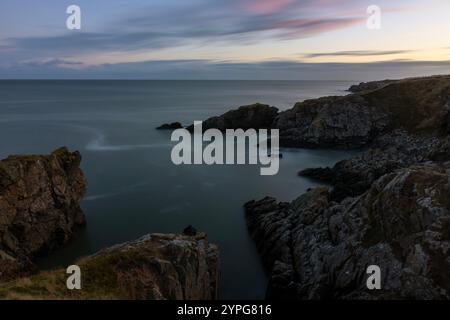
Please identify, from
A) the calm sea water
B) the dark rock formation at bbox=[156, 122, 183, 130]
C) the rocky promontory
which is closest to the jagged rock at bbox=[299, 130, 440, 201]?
the rocky promontory

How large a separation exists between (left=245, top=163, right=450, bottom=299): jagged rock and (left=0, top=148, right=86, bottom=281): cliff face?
70.9 feet

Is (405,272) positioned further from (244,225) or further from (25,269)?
(25,269)

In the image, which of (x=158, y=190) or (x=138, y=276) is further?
(x=158, y=190)

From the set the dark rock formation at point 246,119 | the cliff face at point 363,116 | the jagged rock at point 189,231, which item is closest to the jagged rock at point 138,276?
the jagged rock at point 189,231

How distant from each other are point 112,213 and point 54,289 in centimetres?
2936

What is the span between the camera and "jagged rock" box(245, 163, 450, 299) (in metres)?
26.5

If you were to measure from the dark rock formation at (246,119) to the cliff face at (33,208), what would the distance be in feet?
246

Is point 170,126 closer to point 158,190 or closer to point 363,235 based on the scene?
point 158,190

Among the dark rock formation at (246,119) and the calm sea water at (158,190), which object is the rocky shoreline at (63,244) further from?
the dark rock formation at (246,119)

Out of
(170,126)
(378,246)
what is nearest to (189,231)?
(378,246)

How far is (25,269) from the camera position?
35.6 metres

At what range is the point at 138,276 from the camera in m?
24.0

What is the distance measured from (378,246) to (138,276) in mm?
17428

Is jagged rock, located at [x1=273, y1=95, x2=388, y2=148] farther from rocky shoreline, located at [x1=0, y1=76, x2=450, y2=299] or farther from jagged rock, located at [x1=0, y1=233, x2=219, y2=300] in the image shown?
→ jagged rock, located at [x1=0, y1=233, x2=219, y2=300]
